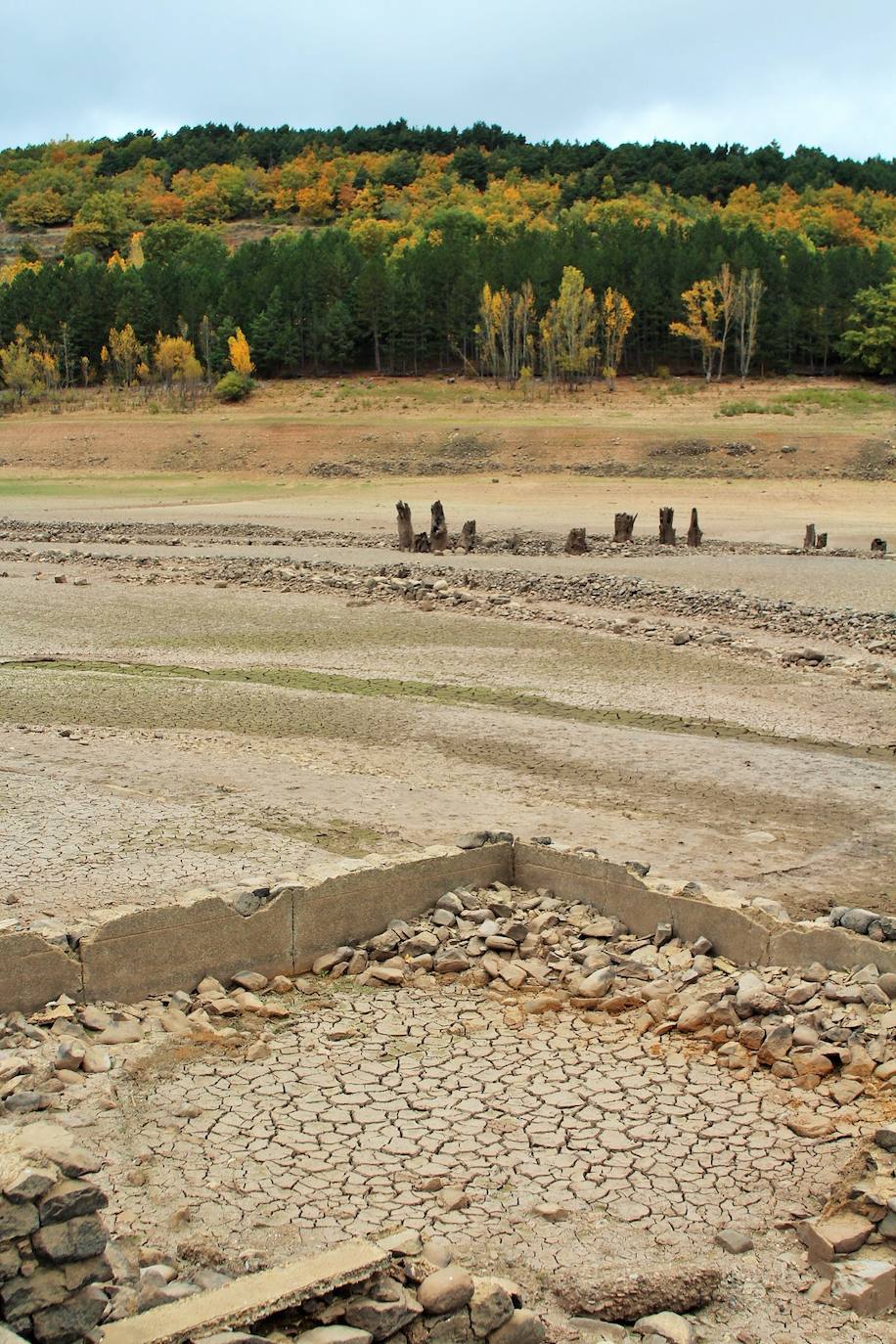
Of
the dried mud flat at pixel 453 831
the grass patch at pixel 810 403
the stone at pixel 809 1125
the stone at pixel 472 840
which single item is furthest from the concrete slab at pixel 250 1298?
the grass patch at pixel 810 403

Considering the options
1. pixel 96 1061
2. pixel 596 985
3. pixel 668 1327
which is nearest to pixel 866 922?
pixel 596 985

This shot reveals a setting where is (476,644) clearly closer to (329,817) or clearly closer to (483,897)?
(329,817)

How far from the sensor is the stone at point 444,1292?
4484mm

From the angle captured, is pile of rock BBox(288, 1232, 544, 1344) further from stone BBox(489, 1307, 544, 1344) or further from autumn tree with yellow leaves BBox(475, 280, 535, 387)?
autumn tree with yellow leaves BBox(475, 280, 535, 387)

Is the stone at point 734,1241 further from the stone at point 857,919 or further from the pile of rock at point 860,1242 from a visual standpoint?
the stone at point 857,919

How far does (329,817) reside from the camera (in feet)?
35.1

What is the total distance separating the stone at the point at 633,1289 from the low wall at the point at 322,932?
9.60 feet

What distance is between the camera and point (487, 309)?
85562mm

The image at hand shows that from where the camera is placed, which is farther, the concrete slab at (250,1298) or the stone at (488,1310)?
the stone at (488,1310)

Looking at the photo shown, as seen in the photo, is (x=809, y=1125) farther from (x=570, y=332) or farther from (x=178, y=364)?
(x=178, y=364)

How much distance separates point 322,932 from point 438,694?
8.54 m

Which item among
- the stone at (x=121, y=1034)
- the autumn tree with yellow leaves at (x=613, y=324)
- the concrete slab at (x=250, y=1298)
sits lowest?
the stone at (x=121, y=1034)

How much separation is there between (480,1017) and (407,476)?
51.1m

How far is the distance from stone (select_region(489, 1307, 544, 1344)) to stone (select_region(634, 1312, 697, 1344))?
0.39m
